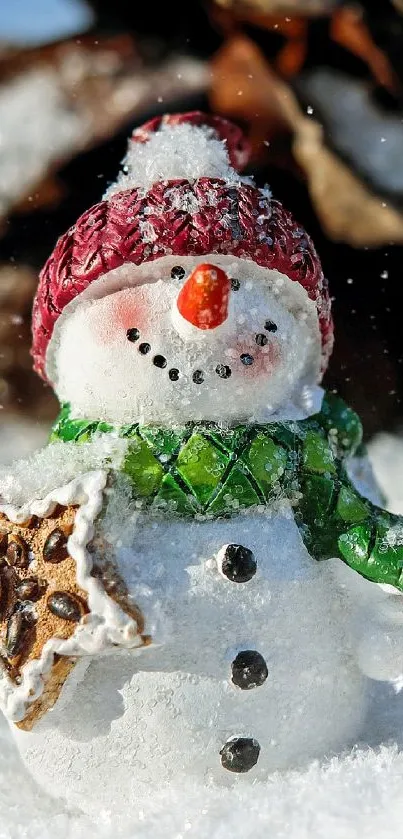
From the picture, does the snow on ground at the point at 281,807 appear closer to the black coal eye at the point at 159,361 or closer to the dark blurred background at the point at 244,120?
the black coal eye at the point at 159,361

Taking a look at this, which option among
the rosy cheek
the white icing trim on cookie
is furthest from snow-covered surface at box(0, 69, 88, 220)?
the white icing trim on cookie

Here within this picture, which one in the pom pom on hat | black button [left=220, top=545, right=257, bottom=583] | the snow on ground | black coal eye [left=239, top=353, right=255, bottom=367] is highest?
the pom pom on hat

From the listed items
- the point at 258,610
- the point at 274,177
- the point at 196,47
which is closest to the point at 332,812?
the point at 258,610

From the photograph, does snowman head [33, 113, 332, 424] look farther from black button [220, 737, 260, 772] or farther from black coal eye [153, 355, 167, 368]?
black button [220, 737, 260, 772]

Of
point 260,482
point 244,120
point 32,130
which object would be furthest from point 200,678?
point 32,130

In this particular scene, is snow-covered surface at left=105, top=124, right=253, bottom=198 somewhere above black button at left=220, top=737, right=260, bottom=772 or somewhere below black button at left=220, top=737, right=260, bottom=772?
above

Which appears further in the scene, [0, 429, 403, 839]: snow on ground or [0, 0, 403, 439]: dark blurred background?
[0, 0, 403, 439]: dark blurred background
